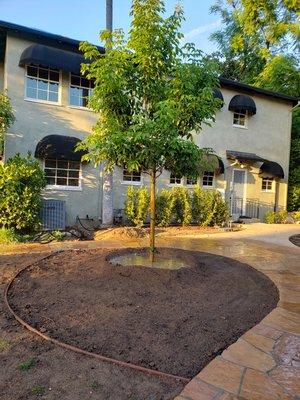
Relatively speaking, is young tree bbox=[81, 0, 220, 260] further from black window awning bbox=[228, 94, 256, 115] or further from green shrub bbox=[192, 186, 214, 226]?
black window awning bbox=[228, 94, 256, 115]

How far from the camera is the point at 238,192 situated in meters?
16.7

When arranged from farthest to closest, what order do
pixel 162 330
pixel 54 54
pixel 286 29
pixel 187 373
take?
pixel 286 29 → pixel 54 54 → pixel 162 330 → pixel 187 373

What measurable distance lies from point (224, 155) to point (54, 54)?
8.72 metres

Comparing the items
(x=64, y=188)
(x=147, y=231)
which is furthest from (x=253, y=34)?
(x=147, y=231)

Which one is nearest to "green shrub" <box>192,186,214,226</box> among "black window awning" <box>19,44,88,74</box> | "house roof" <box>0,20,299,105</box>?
"black window awning" <box>19,44,88,74</box>

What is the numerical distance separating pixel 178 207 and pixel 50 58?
668 centimetres

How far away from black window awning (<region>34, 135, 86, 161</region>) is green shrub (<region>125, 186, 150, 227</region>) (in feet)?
7.84

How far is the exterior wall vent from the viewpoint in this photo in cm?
1057

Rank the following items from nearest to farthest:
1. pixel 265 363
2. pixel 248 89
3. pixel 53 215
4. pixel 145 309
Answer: pixel 265 363 < pixel 145 309 < pixel 53 215 < pixel 248 89

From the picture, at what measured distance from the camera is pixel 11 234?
350 inches

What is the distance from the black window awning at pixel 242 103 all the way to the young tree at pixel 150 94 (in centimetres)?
1037

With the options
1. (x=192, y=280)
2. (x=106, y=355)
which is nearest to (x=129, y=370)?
(x=106, y=355)

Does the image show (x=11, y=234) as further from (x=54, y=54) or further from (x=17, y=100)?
(x=54, y=54)

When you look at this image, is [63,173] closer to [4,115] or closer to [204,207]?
[4,115]
